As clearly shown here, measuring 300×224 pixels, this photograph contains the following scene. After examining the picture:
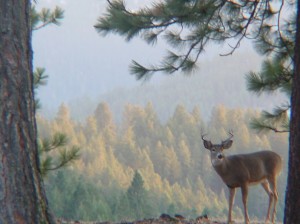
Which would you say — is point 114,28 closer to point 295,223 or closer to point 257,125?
point 257,125

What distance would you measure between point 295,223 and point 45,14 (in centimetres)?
565

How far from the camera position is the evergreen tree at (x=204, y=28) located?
566cm

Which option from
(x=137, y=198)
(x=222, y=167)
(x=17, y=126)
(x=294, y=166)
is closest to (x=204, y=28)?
(x=222, y=167)

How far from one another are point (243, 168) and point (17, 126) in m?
3.50

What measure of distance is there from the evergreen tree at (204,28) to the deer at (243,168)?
40 cm

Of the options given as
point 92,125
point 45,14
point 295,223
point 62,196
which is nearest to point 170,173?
point 92,125

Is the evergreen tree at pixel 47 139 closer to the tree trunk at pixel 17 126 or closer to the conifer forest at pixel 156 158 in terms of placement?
the tree trunk at pixel 17 126

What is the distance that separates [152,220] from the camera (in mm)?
5617

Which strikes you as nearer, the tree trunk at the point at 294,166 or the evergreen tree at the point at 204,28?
the tree trunk at the point at 294,166

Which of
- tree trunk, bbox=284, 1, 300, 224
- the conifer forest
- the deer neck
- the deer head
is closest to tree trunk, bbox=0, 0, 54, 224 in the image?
tree trunk, bbox=284, 1, 300, 224

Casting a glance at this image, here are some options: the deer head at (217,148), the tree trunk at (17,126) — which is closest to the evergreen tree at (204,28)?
the deer head at (217,148)

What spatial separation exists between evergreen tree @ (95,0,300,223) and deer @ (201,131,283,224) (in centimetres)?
40

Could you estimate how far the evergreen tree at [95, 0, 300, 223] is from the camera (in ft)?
18.6

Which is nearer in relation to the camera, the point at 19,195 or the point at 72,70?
the point at 19,195
